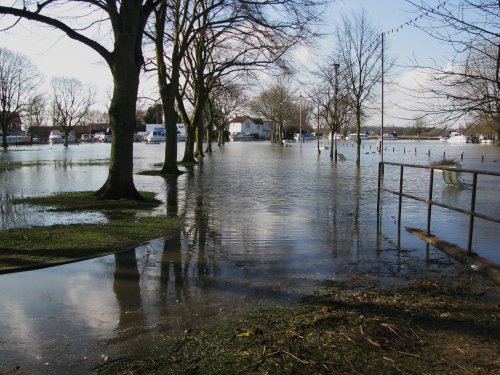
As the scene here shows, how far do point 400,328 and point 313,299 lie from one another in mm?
1118

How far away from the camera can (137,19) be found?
12.6 metres

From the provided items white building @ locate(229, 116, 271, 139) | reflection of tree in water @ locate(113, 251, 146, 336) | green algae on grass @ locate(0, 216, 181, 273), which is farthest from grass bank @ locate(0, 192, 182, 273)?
white building @ locate(229, 116, 271, 139)

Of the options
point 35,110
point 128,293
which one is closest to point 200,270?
point 128,293

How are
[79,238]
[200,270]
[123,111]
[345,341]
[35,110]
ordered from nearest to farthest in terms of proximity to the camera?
[345,341] < [200,270] < [79,238] < [123,111] < [35,110]

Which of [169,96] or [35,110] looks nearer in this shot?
[169,96]

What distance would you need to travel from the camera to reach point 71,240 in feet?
25.6

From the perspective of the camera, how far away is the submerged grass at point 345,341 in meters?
3.53

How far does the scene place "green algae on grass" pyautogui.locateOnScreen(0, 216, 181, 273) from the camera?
22.1 ft

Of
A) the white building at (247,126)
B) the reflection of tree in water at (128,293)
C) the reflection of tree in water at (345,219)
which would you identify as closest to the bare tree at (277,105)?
the white building at (247,126)

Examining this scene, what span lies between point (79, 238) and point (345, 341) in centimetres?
547

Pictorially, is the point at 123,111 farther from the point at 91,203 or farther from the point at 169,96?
the point at 169,96

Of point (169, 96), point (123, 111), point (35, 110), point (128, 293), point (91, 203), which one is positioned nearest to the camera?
point (128, 293)

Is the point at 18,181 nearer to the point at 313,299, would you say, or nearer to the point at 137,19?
the point at 137,19

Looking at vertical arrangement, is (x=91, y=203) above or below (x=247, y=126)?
below
